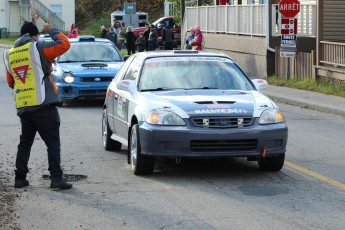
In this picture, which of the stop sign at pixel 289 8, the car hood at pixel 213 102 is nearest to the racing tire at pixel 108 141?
the car hood at pixel 213 102

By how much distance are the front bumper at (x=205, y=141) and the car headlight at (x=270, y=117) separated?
0.11m

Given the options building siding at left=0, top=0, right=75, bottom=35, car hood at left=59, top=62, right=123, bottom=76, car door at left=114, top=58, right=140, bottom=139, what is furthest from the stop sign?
building siding at left=0, top=0, right=75, bottom=35

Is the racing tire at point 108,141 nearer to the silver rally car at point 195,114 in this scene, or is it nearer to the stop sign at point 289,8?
the silver rally car at point 195,114

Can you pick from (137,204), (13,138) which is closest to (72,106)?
(13,138)

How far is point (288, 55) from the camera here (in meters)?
24.4

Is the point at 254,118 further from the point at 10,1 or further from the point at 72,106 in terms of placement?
the point at 10,1

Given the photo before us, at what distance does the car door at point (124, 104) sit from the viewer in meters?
11.4

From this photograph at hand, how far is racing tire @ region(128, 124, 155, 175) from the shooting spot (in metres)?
10.5

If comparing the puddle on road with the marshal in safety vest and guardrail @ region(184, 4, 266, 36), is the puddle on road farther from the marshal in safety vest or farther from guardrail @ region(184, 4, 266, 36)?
guardrail @ region(184, 4, 266, 36)

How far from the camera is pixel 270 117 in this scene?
10.5 m

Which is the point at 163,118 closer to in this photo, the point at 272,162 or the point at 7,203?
the point at 272,162

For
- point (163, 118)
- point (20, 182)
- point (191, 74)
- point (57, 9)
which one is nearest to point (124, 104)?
point (191, 74)

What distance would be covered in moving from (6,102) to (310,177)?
12.3m

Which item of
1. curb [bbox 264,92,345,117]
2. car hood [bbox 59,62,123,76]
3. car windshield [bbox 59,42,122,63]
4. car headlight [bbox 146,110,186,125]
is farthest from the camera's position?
car windshield [bbox 59,42,122,63]
